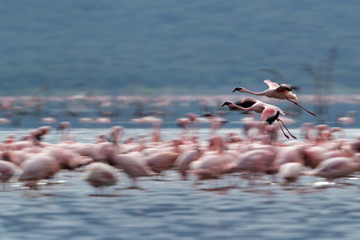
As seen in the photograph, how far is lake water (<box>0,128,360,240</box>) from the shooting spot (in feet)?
31.3

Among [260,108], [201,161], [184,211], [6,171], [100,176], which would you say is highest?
[260,108]

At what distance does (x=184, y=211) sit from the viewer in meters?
11.0

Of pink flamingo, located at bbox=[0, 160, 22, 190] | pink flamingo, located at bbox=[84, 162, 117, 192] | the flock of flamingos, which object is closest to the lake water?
pink flamingo, located at bbox=[84, 162, 117, 192]

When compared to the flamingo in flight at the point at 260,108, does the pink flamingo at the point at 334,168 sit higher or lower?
lower

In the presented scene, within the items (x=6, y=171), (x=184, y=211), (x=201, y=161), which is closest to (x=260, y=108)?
(x=201, y=161)

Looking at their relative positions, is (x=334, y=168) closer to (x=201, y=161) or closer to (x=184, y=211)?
(x=201, y=161)

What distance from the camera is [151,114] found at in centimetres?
4775

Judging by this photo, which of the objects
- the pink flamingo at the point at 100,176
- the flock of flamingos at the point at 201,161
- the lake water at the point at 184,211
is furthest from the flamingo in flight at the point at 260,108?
the pink flamingo at the point at 100,176

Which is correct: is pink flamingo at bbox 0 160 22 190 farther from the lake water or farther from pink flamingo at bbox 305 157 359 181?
pink flamingo at bbox 305 157 359 181

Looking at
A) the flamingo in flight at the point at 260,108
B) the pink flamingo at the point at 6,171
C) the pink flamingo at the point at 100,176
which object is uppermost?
the flamingo in flight at the point at 260,108

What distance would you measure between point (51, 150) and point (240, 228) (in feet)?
20.0

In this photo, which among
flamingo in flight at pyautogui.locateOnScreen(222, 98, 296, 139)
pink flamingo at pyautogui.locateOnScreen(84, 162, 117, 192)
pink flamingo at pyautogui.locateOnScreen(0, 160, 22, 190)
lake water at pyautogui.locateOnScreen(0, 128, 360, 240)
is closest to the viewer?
lake water at pyautogui.locateOnScreen(0, 128, 360, 240)

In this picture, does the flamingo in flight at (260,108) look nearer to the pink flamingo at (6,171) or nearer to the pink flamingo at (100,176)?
the pink flamingo at (100,176)

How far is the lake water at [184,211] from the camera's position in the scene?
953cm
